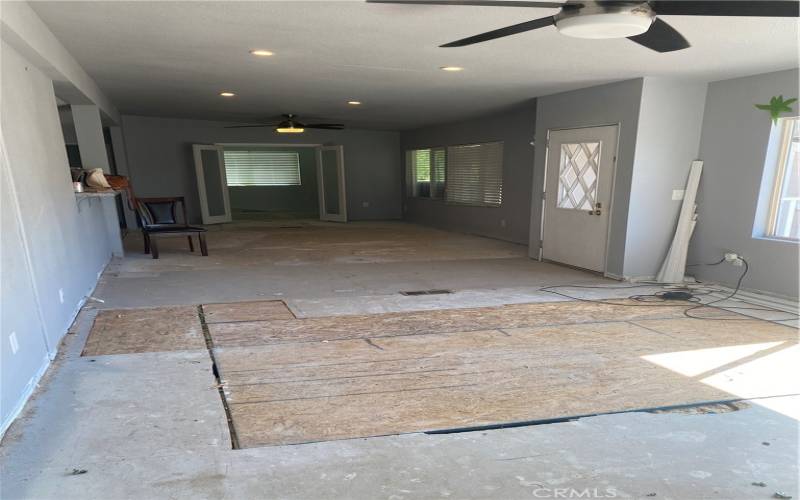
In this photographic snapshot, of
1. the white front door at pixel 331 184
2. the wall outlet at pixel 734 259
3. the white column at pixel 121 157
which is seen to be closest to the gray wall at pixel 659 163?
the wall outlet at pixel 734 259

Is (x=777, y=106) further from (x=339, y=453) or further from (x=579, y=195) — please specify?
(x=339, y=453)

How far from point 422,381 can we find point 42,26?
11.6ft

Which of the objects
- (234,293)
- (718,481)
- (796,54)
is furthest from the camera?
(234,293)

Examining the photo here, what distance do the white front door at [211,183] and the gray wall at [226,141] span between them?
0.30m

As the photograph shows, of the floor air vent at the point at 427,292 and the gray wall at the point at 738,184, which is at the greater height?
the gray wall at the point at 738,184

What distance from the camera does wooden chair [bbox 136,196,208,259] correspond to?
20.1 feet

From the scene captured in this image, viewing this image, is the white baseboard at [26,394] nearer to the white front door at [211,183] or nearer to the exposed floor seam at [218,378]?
the exposed floor seam at [218,378]

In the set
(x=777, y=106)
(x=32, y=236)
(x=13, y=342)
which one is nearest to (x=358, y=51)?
(x=32, y=236)

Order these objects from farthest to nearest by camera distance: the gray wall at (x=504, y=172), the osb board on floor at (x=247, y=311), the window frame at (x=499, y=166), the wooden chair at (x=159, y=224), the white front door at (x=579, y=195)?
the window frame at (x=499, y=166) → the gray wall at (x=504, y=172) → the wooden chair at (x=159, y=224) → the white front door at (x=579, y=195) → the osb board on floor at (x=247, y=311)

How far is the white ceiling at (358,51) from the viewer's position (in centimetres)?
282

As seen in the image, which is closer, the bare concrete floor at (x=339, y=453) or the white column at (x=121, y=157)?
the bare concrete floor at (x=339, y=453)

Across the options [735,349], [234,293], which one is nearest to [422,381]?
[735,349]

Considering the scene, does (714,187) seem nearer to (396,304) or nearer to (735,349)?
(735,349)

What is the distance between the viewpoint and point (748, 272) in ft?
15.1
